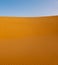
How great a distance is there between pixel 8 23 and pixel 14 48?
6.66 ft

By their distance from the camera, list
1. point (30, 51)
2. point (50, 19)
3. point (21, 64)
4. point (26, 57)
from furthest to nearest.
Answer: point (50, 19), point (30, 51), point (26, 57), point (21, 64)

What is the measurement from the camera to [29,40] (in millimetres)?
7762

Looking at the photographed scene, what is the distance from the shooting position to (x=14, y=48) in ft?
23.8

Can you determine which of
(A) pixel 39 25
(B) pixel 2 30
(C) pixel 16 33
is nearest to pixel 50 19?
(A) pixel 39 25

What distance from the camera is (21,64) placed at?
19.7ft

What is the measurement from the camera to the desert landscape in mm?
6449

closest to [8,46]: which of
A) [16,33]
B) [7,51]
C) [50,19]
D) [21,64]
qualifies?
[7,51]

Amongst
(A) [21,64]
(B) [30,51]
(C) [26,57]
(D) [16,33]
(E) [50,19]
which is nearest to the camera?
(A) [21,64]

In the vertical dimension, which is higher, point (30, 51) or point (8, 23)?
point (8, 23)

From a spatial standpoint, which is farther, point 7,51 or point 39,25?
point 39,25

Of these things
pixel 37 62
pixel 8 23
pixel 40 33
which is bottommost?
pixel 37 62

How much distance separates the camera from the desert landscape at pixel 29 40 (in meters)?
6.45

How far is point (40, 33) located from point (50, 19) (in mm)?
1215

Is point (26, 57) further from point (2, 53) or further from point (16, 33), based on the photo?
point (16, 33)
